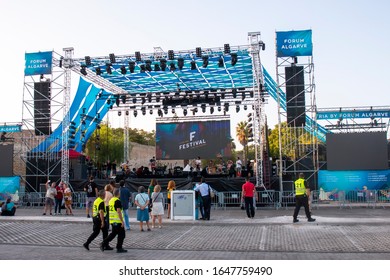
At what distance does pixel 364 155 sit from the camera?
2284 cm

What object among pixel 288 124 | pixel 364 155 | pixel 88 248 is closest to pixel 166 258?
pixel 88 248

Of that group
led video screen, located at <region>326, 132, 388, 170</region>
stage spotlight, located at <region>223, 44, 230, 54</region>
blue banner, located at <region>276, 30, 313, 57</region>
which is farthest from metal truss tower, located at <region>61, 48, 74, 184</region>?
led video screen, located at <region>326, 132, 388, 170</region>

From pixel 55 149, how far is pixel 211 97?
33.5ft

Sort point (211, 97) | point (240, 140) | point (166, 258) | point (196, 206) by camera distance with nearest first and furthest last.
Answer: point (166, 258) < point (196, 206) < point (211, 97) < point (240, 140)

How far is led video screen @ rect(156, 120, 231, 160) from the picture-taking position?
91.4 ft

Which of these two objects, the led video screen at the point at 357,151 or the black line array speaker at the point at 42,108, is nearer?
the led video screen at the point at 357,151

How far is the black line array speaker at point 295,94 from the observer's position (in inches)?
891

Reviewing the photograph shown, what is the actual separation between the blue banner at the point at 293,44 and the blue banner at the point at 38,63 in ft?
39.3

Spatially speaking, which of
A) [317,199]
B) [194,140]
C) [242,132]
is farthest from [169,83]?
[242,132]

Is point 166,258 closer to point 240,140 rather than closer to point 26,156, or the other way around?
point 26,156

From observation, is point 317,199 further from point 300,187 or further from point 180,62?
point 180,62

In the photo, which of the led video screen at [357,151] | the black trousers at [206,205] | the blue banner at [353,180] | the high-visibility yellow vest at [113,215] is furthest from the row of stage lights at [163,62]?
the high-visibility yellow vest at [113,215]

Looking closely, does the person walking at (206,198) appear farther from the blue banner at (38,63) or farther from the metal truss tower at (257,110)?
the blue banner at (38,63)

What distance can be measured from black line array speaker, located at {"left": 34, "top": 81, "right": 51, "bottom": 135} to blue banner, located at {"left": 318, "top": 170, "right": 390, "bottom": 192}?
49.0 feet
